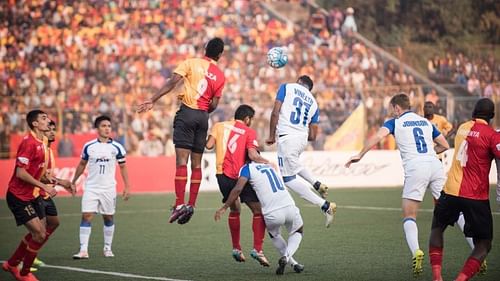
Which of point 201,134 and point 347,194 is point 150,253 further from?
point 347,194

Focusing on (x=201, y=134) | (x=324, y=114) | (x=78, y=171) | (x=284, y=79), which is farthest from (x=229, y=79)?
(x=201, y=134)

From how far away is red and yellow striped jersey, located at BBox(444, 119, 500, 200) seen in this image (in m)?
10.8

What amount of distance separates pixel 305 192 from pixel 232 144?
7.26ft

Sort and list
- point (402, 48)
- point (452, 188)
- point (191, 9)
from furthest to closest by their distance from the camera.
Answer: point (402, 48) < point (191, 9) < point (452, 188)

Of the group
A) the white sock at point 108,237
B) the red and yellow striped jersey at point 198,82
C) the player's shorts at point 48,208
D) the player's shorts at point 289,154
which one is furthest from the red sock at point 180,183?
the player's shorts at point 289,154

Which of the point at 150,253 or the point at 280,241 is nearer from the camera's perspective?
the point at 280,241

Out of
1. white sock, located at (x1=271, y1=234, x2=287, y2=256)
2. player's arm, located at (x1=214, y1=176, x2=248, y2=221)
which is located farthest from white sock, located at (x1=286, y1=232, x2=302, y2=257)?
player's arm, located at (x1=214, y1=176, x2=248, y2=221)

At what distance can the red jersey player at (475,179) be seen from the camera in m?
10.8

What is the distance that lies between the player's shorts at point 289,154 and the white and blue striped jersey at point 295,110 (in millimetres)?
98

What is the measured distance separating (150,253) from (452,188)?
6077mm

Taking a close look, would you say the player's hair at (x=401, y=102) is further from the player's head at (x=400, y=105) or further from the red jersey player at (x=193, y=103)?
the red jersey player at (x=193, y=103)

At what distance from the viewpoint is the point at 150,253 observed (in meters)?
15.6

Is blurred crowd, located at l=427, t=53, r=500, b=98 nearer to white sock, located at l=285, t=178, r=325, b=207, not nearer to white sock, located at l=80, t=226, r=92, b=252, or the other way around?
white sock, located at l=285, t=178, r=325, b=207

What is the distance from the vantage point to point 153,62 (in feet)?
116
